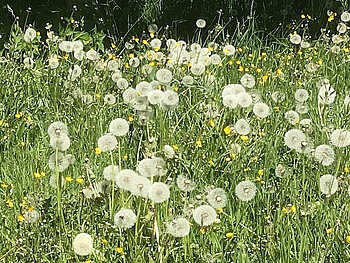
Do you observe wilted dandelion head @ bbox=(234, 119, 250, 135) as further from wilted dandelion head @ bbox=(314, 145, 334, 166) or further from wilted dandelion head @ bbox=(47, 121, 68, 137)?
Answer: wilted dandelion head @ bbox=(47, 121, 68, 137)

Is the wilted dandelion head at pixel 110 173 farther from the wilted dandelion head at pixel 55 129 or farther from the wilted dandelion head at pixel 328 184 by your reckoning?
the wilted dandelion head at pixel 328 184

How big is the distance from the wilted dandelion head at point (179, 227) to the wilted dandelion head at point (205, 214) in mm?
42

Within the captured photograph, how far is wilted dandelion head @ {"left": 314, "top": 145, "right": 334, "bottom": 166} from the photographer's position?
198 centimetres

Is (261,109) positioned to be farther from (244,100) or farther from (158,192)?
(158,192)

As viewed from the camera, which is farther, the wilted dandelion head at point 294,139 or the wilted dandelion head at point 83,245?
the wilted dandelion head at point 294,139

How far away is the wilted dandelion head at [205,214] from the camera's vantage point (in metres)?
1.79

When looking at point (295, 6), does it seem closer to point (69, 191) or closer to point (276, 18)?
point (276, 18)

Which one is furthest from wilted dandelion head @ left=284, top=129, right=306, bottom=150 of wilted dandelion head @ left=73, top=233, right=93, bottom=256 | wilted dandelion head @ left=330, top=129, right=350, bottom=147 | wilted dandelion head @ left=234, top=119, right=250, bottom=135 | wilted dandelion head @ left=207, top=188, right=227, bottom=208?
wilted dandelion head @ left=73, top=233, right=93, bottom=256

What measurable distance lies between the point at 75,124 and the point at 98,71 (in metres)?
0.83

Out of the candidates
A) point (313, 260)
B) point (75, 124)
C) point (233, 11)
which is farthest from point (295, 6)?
point (313, 260)

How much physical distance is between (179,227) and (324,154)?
20.9 inches

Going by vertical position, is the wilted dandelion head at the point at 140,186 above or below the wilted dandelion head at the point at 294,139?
below

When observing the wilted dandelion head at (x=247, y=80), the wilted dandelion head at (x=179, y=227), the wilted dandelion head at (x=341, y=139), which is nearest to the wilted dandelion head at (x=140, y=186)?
the wilted dandelion head at (x=179, y=227)

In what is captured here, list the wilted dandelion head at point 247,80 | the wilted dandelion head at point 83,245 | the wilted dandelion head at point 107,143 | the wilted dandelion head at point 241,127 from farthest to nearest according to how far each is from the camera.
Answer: the wilted dandelion head at point 247,80
the wilted dandelion head at point 241,127
the wilted dandelion head at point 107,143
the wilted dandelion head at point 83,245
